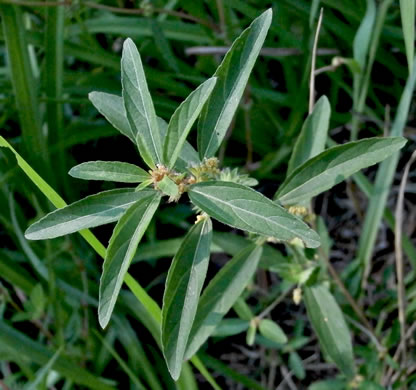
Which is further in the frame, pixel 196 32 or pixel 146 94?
pixel 196 32

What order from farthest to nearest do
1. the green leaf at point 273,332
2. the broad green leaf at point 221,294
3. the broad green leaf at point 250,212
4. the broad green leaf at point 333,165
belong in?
the green leaf at point 273,332 → the broad green leaf at point 221,294 → the broad green leaf at point 333,165 → the broad green leaf at point 250,212

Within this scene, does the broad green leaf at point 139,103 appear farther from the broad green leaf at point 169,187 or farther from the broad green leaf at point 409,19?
the broad green leaf at point 409,19

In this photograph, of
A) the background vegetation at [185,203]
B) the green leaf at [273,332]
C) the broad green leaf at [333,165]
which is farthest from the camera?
the background vegetation at [185,203]

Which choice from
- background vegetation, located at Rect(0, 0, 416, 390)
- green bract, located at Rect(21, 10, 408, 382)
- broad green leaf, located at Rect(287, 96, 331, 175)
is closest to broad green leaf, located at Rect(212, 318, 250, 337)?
background vegetation, located at Rect(0, 0, 416, 390)

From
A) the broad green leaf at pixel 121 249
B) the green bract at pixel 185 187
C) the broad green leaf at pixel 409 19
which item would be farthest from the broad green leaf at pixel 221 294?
the broad green leaf at pixel 409 19

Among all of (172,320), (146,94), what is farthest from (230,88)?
(172,320)

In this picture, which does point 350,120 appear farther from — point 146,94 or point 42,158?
point 146,94
